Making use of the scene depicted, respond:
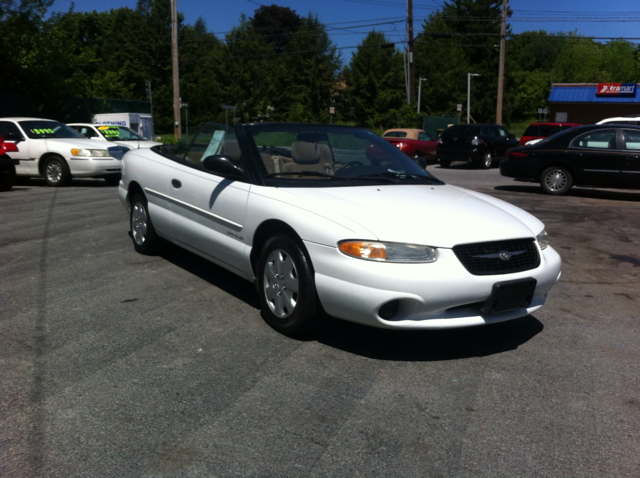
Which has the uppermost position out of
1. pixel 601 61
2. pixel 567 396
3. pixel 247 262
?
pixel 601 61

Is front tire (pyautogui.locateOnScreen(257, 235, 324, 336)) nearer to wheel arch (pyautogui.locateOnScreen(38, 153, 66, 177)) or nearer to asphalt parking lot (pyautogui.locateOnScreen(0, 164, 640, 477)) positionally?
asphalt parking lot (pyautogui.locateOnScreen(0, 164, 640, 477))

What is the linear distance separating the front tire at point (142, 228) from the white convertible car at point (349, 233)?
0.65 metres

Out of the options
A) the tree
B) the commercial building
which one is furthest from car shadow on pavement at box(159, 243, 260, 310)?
the tree

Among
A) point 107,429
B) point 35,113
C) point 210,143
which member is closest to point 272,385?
point 107,429

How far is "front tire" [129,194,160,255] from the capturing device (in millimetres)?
6324

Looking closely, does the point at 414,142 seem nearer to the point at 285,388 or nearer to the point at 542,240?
the point at 542,240

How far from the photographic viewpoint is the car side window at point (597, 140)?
41.6 feet

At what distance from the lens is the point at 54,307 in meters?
4.89

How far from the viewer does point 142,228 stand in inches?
257

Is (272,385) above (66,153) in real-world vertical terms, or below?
below

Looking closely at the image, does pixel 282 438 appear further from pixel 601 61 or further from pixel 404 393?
pixel 601 61

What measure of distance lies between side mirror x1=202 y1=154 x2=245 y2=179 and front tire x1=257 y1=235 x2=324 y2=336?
693mm

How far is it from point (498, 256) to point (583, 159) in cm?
1003

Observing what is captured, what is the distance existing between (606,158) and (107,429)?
11927mm
